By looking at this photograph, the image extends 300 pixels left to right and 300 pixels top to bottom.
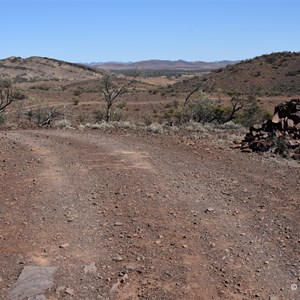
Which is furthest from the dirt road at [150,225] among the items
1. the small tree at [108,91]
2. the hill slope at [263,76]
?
the hill slope at [263,76]

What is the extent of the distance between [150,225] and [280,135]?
25.0 ft

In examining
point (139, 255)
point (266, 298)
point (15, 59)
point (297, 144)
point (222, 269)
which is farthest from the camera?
point (15, 59)

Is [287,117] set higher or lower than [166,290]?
higher

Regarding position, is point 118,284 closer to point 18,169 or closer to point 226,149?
point 18,169

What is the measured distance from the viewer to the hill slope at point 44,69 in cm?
9162

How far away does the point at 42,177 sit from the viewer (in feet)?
29.8

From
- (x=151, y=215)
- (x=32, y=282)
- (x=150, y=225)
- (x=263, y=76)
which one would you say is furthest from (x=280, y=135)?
(x=263, y=76)

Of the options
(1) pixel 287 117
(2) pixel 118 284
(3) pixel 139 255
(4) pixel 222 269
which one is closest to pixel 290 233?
(4) pixel 222 269

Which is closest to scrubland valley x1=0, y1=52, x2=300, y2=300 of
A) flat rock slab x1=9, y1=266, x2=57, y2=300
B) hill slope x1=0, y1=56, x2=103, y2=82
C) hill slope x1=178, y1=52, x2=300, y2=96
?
flat rock slab x1=9, y1=266, x2=57, y2=300

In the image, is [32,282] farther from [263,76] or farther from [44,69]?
[44,69]

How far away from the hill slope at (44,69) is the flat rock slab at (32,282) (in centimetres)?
8670

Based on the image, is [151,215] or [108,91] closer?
[151,215]

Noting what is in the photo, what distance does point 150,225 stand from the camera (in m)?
6.75

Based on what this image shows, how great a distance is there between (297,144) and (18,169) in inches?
296
